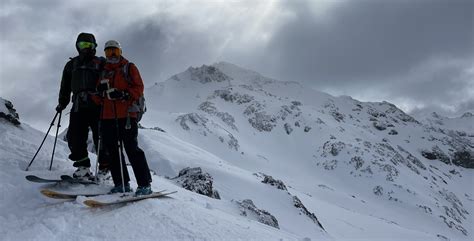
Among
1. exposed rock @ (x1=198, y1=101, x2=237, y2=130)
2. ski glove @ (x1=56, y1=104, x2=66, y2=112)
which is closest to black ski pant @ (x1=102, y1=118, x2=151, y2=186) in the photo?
ski glove @ (x1=56, y1=104, x2=66, y2=112)

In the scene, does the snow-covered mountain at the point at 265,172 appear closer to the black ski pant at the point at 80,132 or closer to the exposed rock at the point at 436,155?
the exposed rock at the point at 436,155

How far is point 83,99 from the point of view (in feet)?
28.0

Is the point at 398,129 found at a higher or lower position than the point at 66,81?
higher

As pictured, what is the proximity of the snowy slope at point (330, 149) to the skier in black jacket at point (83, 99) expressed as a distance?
898 inches

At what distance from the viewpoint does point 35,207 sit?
7.31 m

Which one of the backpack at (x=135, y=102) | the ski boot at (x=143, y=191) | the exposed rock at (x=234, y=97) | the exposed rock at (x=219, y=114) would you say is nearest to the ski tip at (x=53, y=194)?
the ski boot at (x=143, y=191)

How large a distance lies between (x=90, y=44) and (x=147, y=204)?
3597 millimetres

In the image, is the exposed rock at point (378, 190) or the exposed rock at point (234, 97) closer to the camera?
the exposed rock at point (378, 190)

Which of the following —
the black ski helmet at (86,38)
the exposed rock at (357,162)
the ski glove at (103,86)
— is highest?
the exposed rock at (357,162)

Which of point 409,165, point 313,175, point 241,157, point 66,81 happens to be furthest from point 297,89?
point 66,81

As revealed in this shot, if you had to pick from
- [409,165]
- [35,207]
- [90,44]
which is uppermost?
[409,165]

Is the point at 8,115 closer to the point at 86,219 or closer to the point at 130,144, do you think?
the point at 130,144

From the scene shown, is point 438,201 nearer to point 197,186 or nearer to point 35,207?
point 197,186

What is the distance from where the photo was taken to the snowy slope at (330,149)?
73562 mm
